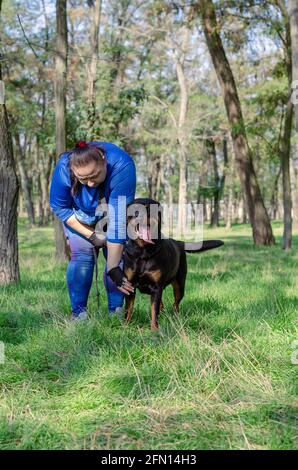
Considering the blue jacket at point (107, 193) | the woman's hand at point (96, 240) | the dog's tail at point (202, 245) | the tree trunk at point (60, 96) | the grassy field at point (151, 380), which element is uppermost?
the tree trunk at point (60, 96)

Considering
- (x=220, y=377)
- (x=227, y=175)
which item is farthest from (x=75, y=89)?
(x=220, y=377)

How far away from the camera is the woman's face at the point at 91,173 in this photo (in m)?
4.20

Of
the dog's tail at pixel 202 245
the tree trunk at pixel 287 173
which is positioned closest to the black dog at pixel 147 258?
the dog's tail at pixel 202 245

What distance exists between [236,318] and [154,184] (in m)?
38.5

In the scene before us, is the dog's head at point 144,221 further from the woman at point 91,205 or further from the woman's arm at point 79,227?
the woman's arm at point 79,227

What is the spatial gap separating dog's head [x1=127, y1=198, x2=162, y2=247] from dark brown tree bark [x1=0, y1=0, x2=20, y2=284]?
352cm

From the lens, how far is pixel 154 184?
141 feet

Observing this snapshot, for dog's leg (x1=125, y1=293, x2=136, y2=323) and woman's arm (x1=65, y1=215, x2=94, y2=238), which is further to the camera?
woman's arm (x1=65, y1=215, x2=94, y2=238)

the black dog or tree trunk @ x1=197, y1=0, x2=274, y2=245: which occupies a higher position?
tree trunk @ x1=197, y1=0, x2=274, y2=245

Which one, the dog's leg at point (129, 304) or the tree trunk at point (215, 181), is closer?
the dog's leg at point (129, 304)

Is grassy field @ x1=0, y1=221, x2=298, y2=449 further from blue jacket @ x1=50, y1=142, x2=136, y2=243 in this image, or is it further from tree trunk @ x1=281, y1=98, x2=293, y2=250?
tree trunk @ x1=281, y1=98, x2=293, y2=250

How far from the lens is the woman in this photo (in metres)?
4.32

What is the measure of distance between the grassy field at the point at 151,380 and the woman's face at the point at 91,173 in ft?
3.81

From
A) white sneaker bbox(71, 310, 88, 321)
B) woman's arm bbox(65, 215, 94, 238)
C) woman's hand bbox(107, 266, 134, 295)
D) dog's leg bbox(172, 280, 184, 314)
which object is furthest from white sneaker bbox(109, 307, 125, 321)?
woman's arm bbox(65, 215, 94, 238)
